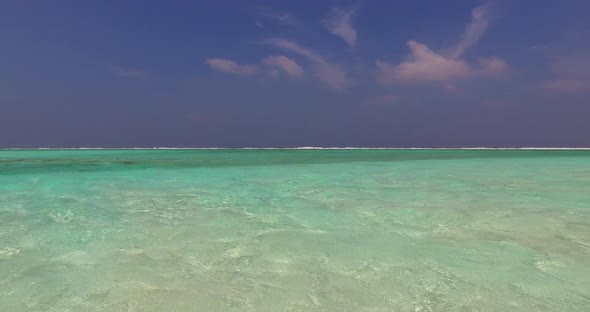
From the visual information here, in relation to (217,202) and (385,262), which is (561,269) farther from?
(217,202)

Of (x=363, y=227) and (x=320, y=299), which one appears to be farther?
(x=363, y=227)

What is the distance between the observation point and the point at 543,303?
222 cm

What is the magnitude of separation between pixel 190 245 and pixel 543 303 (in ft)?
9.78

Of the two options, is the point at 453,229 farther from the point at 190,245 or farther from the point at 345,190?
the point at 345,190

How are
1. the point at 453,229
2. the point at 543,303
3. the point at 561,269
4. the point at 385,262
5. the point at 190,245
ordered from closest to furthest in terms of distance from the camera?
the point at 543,303, the point at 561,269, the point at 385,262, the point at 190,245, the point at 453,229

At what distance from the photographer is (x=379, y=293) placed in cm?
239

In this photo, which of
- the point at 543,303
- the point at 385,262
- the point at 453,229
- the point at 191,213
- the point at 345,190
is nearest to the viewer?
the point at 543,303

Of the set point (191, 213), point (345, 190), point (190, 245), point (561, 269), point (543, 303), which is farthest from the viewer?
point (345, 190)

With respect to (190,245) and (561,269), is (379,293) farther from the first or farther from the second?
(190,245)

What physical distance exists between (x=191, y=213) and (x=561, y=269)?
14.4 feet

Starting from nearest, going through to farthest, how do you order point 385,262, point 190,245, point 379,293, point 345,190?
point 379,293, point 385,262, point 190,245, point 345,190

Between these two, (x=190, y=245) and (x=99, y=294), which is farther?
(x=190, y=245)

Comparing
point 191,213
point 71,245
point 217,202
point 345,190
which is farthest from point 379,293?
point 345,190

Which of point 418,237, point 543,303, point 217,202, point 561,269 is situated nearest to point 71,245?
point 217,202
